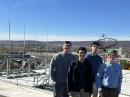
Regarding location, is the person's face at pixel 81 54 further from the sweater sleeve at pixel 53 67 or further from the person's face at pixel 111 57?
the sweater sleeve at pixel 53 67

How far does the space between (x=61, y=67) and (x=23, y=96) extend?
3.01 metres

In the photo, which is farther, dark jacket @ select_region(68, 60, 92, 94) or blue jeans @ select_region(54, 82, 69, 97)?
blue jeans @ select_region(54, 82, 69, 97)

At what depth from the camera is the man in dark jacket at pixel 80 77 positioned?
5910 millimetres

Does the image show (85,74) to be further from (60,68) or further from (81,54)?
(60,68)

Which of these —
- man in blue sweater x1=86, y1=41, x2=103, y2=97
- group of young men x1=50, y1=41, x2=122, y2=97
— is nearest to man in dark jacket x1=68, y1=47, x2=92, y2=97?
group of young men x1=50, y1=41, x2=122, y2=97

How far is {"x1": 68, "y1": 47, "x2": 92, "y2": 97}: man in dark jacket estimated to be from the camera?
591cm

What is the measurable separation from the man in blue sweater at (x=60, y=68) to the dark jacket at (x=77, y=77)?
600 mm

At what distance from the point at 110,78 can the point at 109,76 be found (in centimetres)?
4

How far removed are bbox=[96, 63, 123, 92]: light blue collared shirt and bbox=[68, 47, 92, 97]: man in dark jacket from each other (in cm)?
41

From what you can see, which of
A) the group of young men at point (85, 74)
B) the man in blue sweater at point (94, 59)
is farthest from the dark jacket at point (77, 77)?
the man in blue sweater at point (94, 59)

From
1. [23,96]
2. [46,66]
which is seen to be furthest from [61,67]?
[46,66]

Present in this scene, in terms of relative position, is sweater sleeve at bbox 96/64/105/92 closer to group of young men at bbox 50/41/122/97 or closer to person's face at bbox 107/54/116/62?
group of young men at bbox 50/41/122/97

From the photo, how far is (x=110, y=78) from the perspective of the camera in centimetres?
554

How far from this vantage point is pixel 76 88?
592cm
